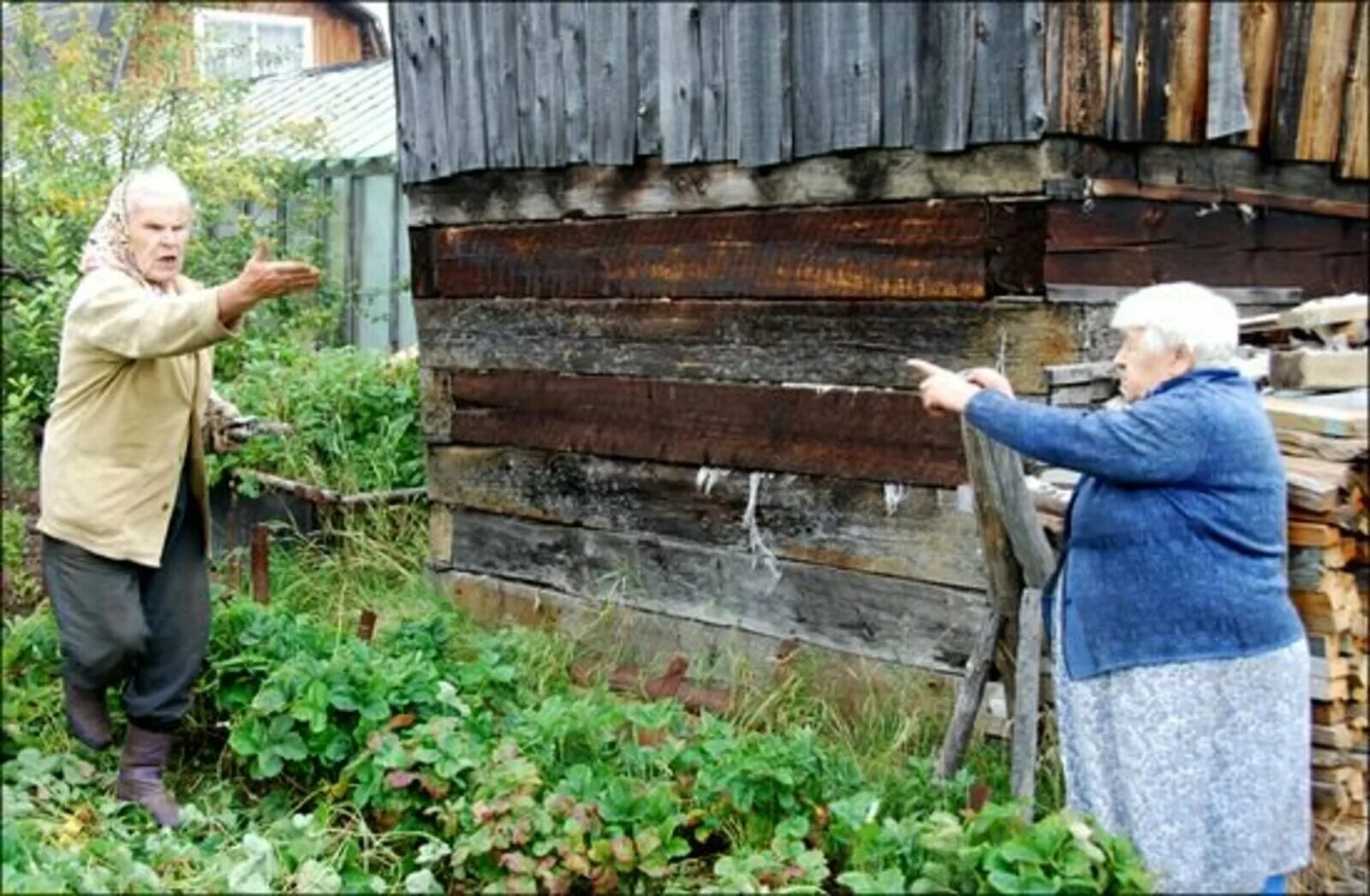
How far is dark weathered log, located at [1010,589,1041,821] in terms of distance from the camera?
426cm

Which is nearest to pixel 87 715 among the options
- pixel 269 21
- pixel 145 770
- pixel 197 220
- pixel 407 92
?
pixel 145 770

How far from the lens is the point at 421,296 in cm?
745

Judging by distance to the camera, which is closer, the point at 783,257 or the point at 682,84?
the point at 783,257

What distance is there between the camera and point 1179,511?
12.1 ft

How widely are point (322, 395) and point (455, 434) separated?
66.2 inches

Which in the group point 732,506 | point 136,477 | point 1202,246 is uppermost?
point 1202,246

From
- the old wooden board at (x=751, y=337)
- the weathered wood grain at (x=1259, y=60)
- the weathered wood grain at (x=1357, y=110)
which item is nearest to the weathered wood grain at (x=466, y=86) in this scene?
the old wooden board at (x=751, y=337)

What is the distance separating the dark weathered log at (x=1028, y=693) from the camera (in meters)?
4.26

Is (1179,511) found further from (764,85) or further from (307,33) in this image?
(307,33)

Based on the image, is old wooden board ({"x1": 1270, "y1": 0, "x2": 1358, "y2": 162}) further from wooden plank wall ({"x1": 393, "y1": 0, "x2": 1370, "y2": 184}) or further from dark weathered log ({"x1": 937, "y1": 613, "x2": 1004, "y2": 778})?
dark weathered log ({"x1": 937, "y1": 613, "x2": 1004, "y2": 778})

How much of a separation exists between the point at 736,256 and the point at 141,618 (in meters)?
2.39

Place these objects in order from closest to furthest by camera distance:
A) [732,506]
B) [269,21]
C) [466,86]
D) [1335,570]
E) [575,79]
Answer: [1335,570] → [732,506] → [575,79] → [466,86] → [269,21]

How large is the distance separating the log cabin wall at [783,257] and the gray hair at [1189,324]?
1236 millimetres

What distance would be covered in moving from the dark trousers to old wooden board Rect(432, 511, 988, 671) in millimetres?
1810
